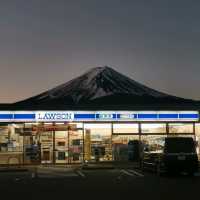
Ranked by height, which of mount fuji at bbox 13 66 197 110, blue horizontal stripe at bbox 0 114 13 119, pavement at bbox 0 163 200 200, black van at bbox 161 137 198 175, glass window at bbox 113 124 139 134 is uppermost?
mount fuji at bbox 13 66 197 110

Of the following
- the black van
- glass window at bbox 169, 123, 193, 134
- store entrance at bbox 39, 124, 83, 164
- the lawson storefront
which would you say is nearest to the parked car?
the black van

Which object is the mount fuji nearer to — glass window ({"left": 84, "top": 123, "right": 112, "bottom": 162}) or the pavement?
glass window ({"left": 84, "top": 123, "right": 112, "bottom": 162})

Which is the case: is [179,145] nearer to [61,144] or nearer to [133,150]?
[133,150]

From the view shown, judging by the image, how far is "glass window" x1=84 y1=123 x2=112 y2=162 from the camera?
37.4 m

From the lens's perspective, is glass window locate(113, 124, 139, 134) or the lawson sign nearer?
the lawson sign

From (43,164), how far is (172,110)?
32.2 ft

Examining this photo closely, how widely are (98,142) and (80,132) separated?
1.53 metres

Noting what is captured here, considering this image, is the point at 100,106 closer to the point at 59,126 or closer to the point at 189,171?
the point at 59,126

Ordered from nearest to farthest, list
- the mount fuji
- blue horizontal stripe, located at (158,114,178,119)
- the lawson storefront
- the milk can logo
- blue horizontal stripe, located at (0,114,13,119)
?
blue horizontal stripe, located at (0,114,13,119) → the milk can logo → the lawson storefront → blue horizontal stripe, located at (158,114,178,119) → the mount fuji

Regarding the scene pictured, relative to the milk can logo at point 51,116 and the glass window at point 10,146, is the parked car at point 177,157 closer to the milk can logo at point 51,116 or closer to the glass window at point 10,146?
the milk can logo at point 51,116

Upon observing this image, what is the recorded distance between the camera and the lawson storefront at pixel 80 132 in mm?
36500

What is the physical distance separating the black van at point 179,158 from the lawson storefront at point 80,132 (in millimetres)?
10824

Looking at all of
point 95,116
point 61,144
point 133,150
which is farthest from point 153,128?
point 61,144

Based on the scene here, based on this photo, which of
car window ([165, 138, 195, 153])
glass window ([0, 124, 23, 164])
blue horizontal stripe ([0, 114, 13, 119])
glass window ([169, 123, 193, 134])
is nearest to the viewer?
car window ([165, 138, 195, 153])
